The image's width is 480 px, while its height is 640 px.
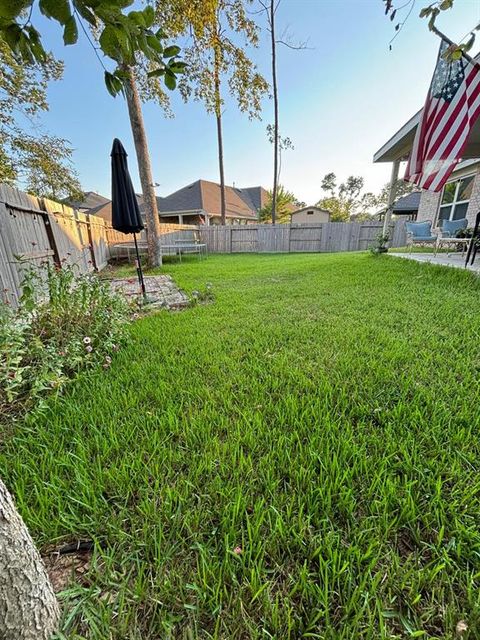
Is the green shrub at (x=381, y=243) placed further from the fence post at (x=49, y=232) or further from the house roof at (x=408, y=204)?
the house roof at (x=408, y=204)

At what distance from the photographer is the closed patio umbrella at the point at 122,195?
4.08m

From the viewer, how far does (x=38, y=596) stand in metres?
0.65

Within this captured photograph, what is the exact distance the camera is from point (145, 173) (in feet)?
24.9

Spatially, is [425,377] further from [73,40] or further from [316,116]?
[316,116]

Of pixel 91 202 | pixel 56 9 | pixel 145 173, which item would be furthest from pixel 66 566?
pixel 91 202

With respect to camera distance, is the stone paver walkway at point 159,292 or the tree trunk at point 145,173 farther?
the tree trunk at point 145,173

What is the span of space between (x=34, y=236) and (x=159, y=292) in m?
2.16

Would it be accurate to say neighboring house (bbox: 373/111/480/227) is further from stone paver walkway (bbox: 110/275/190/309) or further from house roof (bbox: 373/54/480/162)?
stone paver walkway (bbox: 110/275/190/309)

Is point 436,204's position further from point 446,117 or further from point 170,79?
point 170,79

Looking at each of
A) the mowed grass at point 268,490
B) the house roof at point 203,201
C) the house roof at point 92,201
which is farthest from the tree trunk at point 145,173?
the house roof at point 92,201

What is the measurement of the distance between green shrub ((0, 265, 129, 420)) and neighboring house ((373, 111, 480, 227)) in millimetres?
6251

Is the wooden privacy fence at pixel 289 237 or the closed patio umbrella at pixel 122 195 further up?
the closed patio umbrella at pixel 122 195

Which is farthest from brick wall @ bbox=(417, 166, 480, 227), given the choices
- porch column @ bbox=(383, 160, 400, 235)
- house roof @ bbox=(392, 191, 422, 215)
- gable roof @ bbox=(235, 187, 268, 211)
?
gable roof @ bbox=(235, 187, 268, 211)

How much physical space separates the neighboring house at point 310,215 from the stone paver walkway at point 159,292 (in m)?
23.4
